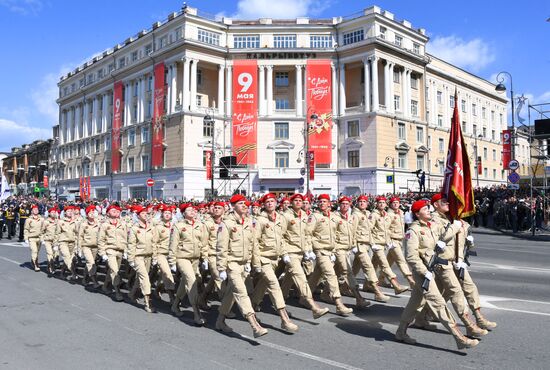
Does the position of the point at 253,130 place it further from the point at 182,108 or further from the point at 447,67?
the point at 447,67

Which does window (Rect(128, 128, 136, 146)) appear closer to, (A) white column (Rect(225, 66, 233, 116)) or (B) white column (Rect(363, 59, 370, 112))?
(A) white column (Rect(225, 66, 233, 116))

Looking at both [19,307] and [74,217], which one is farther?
[74,217]

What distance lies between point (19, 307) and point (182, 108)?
42177mm

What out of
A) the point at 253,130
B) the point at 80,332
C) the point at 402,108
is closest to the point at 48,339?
the point at 80,332

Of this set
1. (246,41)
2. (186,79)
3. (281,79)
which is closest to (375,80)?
(281,79)

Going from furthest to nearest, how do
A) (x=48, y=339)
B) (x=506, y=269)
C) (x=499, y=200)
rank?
(x=499, y=200), (x=506, y=269), (x=48, y=339)

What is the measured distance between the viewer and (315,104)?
4950 centimetres

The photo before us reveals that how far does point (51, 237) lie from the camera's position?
550 inches

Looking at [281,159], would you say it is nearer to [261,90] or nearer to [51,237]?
[261,90]

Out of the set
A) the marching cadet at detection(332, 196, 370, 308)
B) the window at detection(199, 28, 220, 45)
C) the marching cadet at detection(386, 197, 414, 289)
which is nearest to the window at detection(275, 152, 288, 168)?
the window at detection(199, 28, 220, 45)

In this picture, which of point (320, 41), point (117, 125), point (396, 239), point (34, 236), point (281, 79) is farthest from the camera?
point (117, 125)

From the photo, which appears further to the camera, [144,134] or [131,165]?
[131,165]

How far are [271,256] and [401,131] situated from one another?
153 feet

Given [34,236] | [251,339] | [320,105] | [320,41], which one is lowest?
[251,339]
